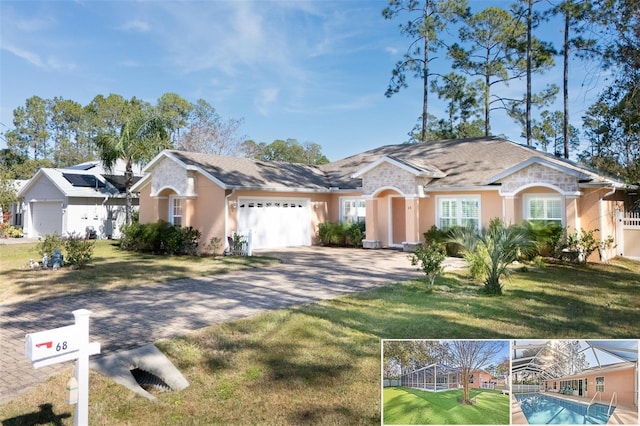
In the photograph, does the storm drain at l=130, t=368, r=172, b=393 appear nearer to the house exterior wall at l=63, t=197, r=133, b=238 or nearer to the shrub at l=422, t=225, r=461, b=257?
the shrub at l=422, t=225, r=461, b=257

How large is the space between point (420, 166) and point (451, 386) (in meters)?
12.9

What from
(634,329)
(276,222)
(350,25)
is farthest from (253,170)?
(634,329)

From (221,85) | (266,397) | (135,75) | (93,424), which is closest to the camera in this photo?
(93,424)

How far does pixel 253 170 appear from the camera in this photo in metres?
17.2

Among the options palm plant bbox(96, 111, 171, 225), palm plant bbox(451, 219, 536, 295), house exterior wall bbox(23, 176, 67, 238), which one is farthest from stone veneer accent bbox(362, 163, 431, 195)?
house exterior wall bbox(23, 176, 67, 238)

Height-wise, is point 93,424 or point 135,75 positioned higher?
point 135,75

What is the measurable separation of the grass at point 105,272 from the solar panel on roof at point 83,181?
7026 mm

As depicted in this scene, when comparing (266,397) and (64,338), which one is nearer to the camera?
(64,338)

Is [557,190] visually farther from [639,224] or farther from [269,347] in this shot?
[269,347]

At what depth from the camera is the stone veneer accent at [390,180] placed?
15.0 metres

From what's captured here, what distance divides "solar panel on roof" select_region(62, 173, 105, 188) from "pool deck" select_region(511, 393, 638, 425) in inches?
903

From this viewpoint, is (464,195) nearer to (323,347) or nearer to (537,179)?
(537,179)

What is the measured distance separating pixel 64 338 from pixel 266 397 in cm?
154

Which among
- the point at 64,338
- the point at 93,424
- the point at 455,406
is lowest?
the point at 93,424
